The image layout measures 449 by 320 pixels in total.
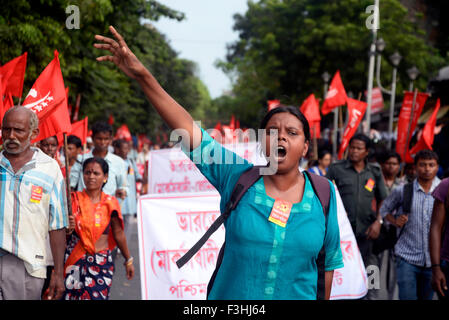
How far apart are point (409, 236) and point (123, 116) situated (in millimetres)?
21257

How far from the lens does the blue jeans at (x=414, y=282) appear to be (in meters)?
4.94

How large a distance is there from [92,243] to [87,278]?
0.89 feet

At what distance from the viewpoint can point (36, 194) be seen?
11.3 feet

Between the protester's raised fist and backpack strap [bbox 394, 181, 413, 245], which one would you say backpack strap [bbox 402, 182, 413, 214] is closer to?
backpack strap [bbox 394, 181, 413, 245]

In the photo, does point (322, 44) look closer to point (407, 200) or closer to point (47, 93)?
point (407, 200)

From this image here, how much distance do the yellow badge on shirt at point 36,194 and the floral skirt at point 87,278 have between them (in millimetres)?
1090

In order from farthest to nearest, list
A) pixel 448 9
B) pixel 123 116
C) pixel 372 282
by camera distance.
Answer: pixel 448 9
pixel 123 116
pixel 372 282

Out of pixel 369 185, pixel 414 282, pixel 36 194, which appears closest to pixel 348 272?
pixel 414 282

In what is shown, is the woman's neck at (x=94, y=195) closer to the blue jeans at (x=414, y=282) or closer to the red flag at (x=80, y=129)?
the blue jeans at (x=414, y=282)

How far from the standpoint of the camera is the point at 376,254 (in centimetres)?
609

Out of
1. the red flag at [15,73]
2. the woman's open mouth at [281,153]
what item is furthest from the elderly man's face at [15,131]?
the red flag at [15,73]
